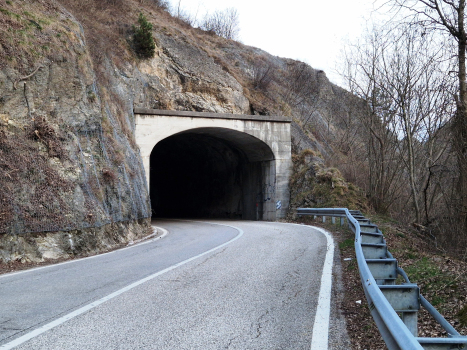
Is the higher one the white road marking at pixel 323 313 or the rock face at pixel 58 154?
the rock face at pixel 58 154

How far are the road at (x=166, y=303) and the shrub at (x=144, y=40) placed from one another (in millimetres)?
17841

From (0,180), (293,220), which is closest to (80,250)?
(0,180)

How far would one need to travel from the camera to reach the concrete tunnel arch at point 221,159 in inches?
875

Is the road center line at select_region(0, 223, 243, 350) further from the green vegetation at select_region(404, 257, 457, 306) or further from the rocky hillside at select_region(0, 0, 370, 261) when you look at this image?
the green vegetation at select_region(404, 257, 457, 306)

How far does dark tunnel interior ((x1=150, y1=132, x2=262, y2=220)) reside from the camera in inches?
1081

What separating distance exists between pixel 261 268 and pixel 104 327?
385 centimetres

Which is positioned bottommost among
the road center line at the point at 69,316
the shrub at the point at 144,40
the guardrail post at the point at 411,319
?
the road center line at the point at 69,316

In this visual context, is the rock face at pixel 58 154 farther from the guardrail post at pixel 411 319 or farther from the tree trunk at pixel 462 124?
the tree trunk at pixel 462 124

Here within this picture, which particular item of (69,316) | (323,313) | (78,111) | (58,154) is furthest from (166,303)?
(78,111)

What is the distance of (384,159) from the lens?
1973 cm

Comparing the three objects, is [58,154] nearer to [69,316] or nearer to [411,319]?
[69,316]

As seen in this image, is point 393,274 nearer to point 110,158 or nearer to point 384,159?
point 110,158

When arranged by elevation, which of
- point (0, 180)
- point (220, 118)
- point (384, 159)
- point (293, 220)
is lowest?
point (293, 220)

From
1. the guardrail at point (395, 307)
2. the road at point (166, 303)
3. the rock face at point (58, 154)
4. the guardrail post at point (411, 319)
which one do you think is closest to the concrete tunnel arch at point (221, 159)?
the rock face at point (58, 154)
